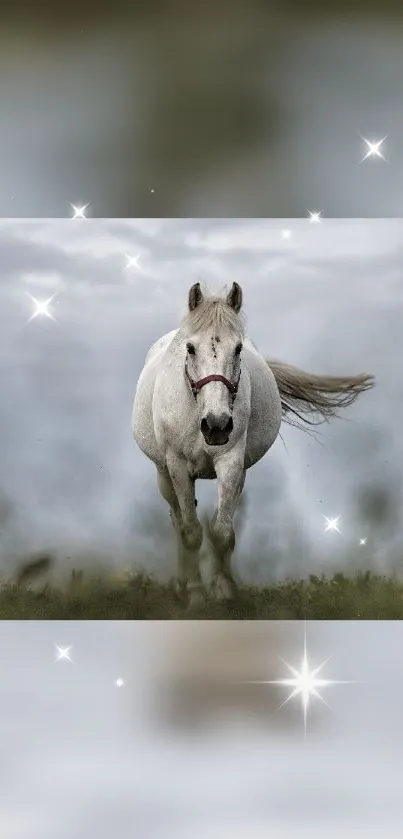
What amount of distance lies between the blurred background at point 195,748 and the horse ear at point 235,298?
122cm

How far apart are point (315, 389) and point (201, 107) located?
4.57ft

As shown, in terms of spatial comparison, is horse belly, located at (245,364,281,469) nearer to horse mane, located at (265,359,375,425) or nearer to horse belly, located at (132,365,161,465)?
horse mane, located at (265,359,375,425)

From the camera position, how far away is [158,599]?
14.3 feet

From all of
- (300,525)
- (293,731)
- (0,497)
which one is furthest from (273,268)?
(293,731)

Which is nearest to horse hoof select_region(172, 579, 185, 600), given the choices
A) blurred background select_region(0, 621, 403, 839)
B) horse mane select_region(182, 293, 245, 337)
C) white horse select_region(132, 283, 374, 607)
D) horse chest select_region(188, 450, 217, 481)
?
white horse select_region(132, 283, 374, 607)

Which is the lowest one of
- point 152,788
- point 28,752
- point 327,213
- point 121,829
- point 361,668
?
point 121,829

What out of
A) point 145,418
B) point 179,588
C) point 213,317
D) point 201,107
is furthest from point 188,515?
point 201,107

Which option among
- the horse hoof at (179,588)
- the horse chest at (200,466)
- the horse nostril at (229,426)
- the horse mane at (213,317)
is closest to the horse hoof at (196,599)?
the horse hoof at (179,588)

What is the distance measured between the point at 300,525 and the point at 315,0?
7.36 ft

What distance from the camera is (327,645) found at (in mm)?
3568

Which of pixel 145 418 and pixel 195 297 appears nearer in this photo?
pixel 195 297

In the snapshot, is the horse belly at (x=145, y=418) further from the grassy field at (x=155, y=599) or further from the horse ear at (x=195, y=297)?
the horse ear at (x=195, y=297)

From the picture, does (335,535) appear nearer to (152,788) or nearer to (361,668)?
(361,668)

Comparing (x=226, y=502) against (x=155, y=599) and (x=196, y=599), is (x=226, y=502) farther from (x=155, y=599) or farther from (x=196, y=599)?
(x=155, y=599)
